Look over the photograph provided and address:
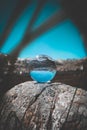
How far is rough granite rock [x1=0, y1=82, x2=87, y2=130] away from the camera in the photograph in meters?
3.09

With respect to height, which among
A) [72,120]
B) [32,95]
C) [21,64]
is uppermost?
[21,64]

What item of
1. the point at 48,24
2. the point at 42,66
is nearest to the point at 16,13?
the point at 48,24

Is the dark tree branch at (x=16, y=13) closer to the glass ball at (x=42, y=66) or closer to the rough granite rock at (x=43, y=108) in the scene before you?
the rough granite rock at (x=43, y=108)

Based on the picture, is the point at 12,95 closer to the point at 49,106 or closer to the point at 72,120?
the point at 49,106

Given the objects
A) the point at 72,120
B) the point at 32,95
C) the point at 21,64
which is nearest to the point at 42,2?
the point at 72,120

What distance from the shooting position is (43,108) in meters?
3.22

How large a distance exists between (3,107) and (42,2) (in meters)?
3.10

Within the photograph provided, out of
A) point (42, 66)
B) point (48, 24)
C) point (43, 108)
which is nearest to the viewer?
point (48, 24)

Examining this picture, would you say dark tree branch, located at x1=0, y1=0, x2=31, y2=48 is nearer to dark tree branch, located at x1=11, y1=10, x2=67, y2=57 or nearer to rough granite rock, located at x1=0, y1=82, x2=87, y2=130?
dark tree branch, located at x1=11, y1=10, x2=67, y2=57

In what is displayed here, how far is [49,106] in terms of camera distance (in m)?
3.22

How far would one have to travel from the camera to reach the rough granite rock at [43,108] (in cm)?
309

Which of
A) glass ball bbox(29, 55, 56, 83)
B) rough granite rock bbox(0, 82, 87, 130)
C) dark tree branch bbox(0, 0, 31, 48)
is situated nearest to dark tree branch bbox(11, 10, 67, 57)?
dark tree branch bbox(0, 0, 31, 48)

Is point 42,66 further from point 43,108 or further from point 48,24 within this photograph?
point 48,24

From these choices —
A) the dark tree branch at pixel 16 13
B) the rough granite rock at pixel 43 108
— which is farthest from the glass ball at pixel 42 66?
the dark tree branch at pixel 16 13
